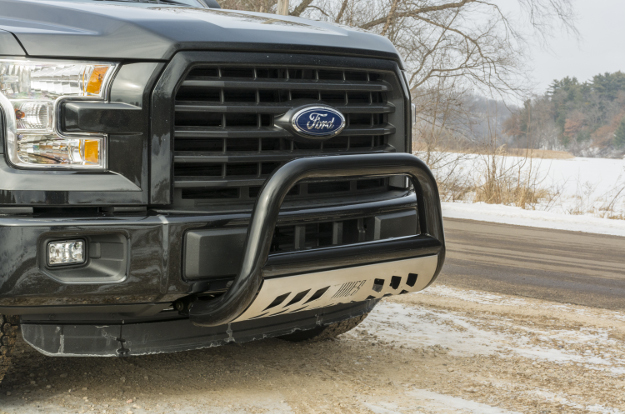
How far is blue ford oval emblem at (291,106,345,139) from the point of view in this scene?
113 inches

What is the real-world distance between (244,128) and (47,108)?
29.2 inches

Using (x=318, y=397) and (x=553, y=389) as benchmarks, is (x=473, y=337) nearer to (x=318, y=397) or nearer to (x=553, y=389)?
(x=553, y=389)

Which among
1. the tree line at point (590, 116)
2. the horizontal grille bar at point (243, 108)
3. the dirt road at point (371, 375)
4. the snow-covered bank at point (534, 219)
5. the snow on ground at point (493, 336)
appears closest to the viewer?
the horizontal grille bar at point (243, 108)

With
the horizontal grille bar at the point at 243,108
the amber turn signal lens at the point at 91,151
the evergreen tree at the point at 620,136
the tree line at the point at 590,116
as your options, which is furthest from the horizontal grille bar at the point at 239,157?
the evergreen tree at the point at 620,136

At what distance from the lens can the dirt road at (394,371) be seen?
3.11 metres

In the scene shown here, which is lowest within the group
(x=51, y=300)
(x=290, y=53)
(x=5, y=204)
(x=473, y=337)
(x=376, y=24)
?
(x=473, y=337)

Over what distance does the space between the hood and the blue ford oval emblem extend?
0.26 metres

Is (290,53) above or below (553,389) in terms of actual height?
above

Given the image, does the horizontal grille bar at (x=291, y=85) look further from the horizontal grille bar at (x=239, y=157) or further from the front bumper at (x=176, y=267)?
the front bumper at (x=176, y=267)

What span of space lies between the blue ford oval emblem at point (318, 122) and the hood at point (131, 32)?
0.26 meters

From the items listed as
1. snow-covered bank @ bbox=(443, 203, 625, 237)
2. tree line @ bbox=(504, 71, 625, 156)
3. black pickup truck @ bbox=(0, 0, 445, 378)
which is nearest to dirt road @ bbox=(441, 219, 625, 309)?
snow-covered bank @ bbox=(443, 203, 625, 237)

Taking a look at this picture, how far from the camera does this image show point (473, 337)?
4.32 m

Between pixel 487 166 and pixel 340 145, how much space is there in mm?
10883

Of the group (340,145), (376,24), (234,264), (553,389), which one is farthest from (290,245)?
(376,24)
